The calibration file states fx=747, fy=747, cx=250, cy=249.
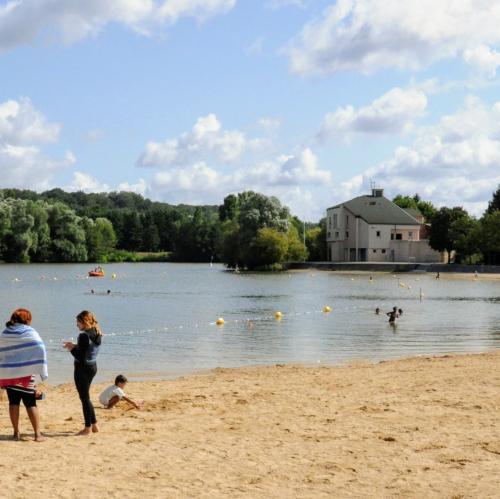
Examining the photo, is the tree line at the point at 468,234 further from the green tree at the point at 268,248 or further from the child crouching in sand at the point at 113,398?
the child crouching in sand at the point at 113,398

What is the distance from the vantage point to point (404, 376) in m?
17.1

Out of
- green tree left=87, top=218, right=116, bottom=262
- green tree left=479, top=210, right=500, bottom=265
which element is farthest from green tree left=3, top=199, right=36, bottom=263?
green tree left=479, top=210, right=500, bottom=265

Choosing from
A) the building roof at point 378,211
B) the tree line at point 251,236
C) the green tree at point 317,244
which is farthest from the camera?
the green tree at point 317,244

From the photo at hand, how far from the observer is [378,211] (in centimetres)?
12644

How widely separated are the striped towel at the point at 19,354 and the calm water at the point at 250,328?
9.12 metres

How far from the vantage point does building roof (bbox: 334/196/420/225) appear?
124 metres

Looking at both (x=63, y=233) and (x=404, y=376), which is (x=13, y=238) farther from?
(x=404, y=376)

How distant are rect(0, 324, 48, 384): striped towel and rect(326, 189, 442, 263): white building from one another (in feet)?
377

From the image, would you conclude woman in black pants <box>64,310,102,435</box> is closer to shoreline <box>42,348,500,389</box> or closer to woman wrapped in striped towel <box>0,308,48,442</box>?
woman wrapped in striped towel <box>0,308,48,442</box>

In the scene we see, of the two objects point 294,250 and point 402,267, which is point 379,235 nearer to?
point 294,250

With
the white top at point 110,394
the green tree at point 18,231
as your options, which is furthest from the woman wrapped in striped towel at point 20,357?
the green tree at point 18,231

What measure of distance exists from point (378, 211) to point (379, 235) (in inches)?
211

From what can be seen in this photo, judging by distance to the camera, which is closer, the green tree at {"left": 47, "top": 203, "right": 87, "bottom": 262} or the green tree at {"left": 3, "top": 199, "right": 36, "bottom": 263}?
the green tree at {"left": 3, "top": 199, "right": 36, "bottom": 263}

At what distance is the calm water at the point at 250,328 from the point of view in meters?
24.1
